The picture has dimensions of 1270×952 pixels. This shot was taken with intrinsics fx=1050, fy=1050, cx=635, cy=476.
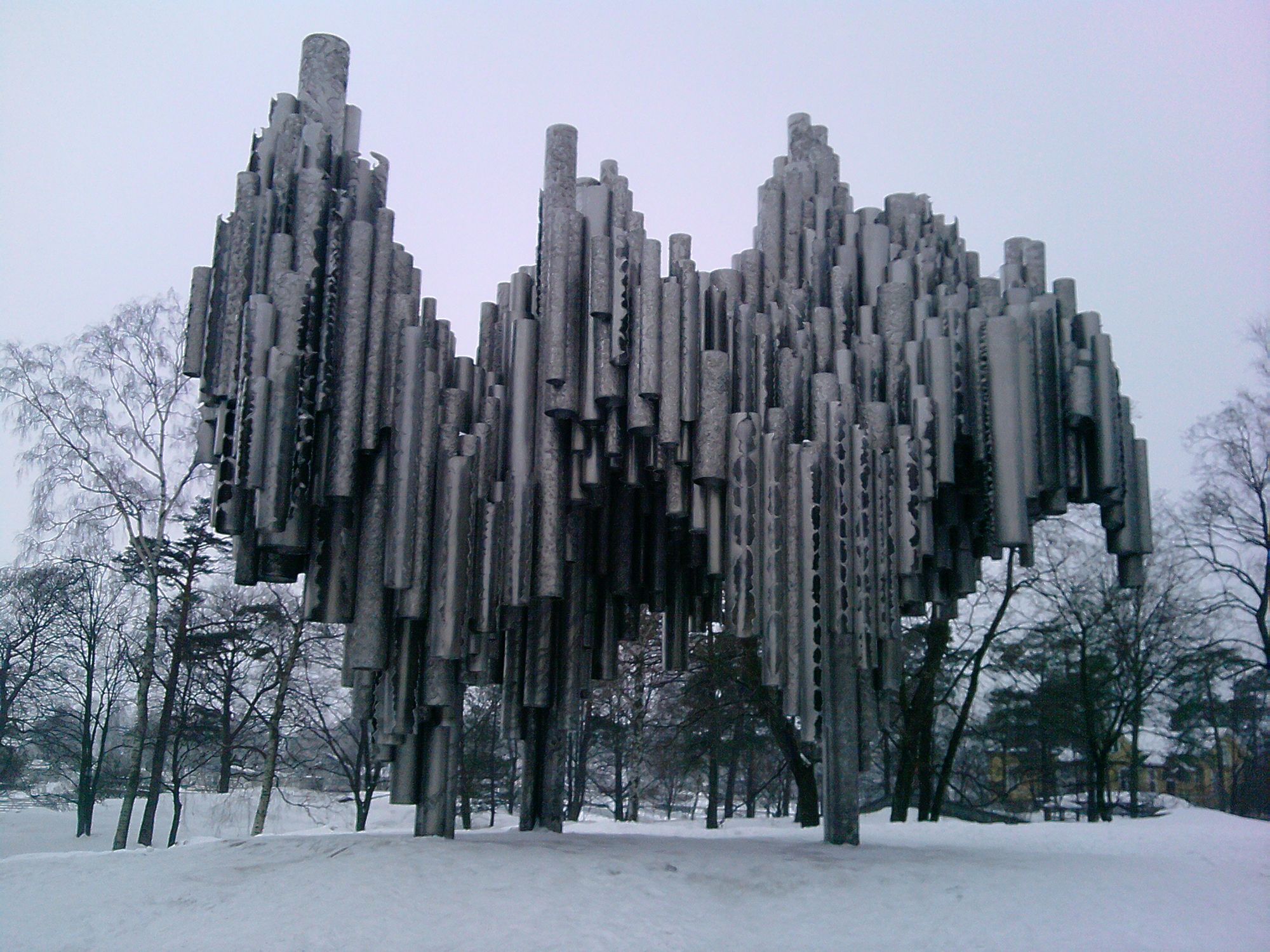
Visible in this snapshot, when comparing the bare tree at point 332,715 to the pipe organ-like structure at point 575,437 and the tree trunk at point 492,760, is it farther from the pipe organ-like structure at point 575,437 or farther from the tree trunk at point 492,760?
the pipe organ-like structure at point 575,437

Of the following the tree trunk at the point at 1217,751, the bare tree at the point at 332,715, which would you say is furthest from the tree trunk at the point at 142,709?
the tree trunk at the point at 1217,751

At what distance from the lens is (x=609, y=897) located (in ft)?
25.3

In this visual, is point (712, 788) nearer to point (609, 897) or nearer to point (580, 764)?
point (580, 764)

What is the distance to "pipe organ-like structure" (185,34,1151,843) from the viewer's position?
959 centimetres

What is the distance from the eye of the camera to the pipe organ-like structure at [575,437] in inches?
378

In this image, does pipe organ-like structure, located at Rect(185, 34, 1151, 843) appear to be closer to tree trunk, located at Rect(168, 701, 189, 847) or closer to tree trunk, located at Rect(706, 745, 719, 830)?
tree trunk, located at Rect(168, 701, 189, 847)

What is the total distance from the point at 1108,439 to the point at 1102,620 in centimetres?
1397

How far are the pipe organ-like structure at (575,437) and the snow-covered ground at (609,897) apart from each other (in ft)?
4.67

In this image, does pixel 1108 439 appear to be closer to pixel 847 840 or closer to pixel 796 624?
pixel 796 624

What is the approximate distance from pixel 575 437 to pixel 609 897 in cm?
441

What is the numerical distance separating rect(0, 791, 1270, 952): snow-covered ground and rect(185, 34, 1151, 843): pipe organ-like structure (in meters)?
1.42

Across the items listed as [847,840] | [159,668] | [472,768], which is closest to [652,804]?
[472,768]

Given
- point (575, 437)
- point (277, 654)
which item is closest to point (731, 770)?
point (277, 654)

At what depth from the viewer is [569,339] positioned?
10211 millimetres
